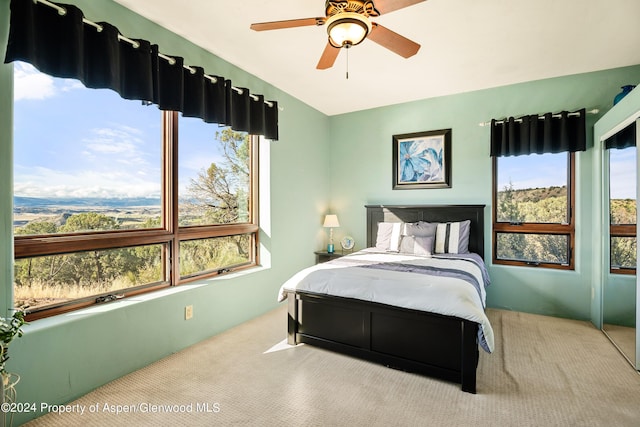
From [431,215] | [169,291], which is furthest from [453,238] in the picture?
[169,291]

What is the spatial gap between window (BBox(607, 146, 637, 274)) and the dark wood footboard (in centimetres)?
170

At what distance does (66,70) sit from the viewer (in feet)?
6.23

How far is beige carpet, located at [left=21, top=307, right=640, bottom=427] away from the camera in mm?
1866

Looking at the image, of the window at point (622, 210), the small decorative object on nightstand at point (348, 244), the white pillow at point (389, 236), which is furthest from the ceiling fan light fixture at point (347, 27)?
the small decorative object on nightstand at point (348, 244)

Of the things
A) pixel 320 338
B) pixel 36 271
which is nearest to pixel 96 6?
pixel 36 271

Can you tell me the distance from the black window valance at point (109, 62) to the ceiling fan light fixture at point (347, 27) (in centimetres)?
137

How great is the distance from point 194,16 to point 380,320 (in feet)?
9.11

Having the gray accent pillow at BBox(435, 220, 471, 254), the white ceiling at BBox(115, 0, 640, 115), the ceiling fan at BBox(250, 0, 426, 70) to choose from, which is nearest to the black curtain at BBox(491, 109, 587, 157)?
the white ceiling at BBox(115, 0, 640, 115)

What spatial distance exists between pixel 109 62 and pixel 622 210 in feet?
13.7

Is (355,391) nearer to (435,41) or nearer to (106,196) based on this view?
(106,196)

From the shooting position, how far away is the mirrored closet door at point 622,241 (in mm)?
2535

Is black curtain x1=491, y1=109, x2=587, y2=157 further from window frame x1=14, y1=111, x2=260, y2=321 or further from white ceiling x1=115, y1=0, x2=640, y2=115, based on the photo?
window frame x1=14, y1=111, x2=260, y2=321

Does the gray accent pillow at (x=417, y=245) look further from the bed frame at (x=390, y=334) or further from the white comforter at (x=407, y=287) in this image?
the bed frame at (x=390, y=334)

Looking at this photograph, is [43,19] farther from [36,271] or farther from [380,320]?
[380,320]
